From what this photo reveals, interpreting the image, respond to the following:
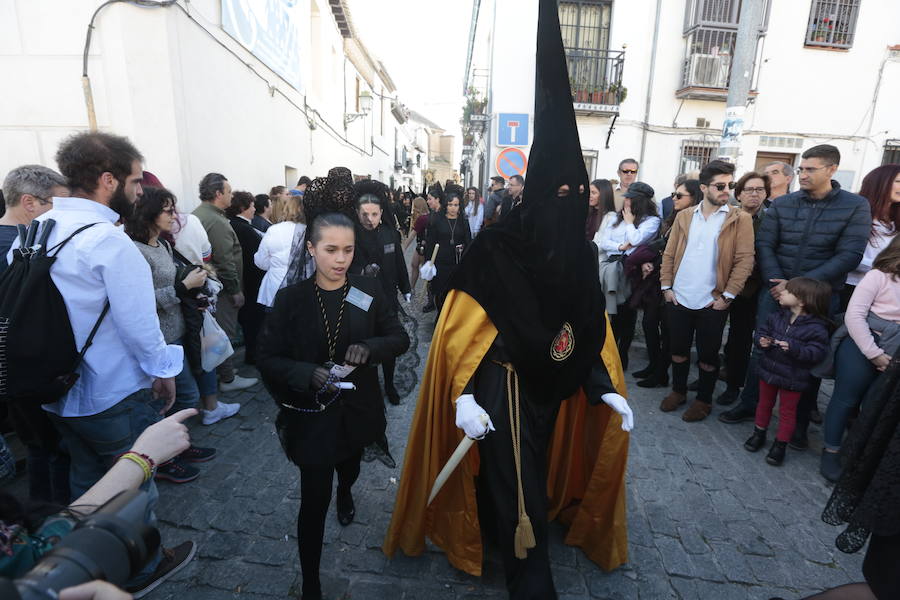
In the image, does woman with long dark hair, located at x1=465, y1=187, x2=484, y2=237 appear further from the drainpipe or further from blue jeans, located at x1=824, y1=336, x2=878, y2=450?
blue jeans, located at x1=824, y1=336, x2=878, y2=450

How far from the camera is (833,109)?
11773 millimetres

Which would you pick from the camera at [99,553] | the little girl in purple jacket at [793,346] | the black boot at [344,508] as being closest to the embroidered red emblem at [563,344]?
the black boot at [344,508]

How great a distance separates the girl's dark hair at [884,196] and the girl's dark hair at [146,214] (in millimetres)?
5259

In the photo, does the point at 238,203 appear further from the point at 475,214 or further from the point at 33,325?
the point at 475,214

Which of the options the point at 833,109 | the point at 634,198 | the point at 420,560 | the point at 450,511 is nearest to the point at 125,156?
the point at 450,511

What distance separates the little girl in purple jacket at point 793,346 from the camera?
3441mm

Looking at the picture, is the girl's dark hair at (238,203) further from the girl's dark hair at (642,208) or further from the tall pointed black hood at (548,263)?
the girl's dark hair at (642,208)

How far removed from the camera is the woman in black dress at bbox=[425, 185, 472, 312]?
22.0 ft

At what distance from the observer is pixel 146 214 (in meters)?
2.98

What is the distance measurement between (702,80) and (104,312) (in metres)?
13.4

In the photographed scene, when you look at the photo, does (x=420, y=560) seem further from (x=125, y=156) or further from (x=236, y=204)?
(x=236, y=204)

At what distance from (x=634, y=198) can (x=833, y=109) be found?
1076 centimetres

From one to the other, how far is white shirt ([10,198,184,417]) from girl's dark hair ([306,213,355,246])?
779 mm

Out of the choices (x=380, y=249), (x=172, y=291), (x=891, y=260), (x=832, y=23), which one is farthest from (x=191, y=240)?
(x=832, y=23)
